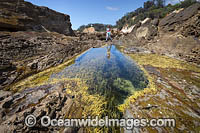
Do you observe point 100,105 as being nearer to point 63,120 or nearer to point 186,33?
point 63,120

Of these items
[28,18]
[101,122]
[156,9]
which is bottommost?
[101,122]

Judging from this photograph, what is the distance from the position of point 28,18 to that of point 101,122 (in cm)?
1741

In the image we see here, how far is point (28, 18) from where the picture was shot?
11.9 m

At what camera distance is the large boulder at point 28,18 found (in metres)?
9.04

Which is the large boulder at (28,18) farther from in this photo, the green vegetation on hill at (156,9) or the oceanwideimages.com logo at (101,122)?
the green vegetation on hill at (156,9)

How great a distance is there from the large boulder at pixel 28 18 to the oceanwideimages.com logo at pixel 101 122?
39.3 feet

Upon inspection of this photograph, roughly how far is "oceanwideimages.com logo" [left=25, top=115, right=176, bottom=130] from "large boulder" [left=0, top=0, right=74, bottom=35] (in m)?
12.0

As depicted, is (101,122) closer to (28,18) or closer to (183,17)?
(183,17)

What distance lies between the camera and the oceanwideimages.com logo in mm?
2082

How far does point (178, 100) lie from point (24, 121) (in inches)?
206

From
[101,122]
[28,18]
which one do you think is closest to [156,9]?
[28,18]

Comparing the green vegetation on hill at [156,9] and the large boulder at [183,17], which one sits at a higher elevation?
the green vegetation on hill at [156,9]

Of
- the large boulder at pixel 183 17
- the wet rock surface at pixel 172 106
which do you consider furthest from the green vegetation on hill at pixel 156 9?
the wet rock surface at pixel 172 106

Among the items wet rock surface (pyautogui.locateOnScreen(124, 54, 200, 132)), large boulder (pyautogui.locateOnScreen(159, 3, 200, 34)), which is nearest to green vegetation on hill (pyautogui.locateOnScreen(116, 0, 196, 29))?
large boulder (pyautogui.locateOnScreen(159, 3, 200, 34))
